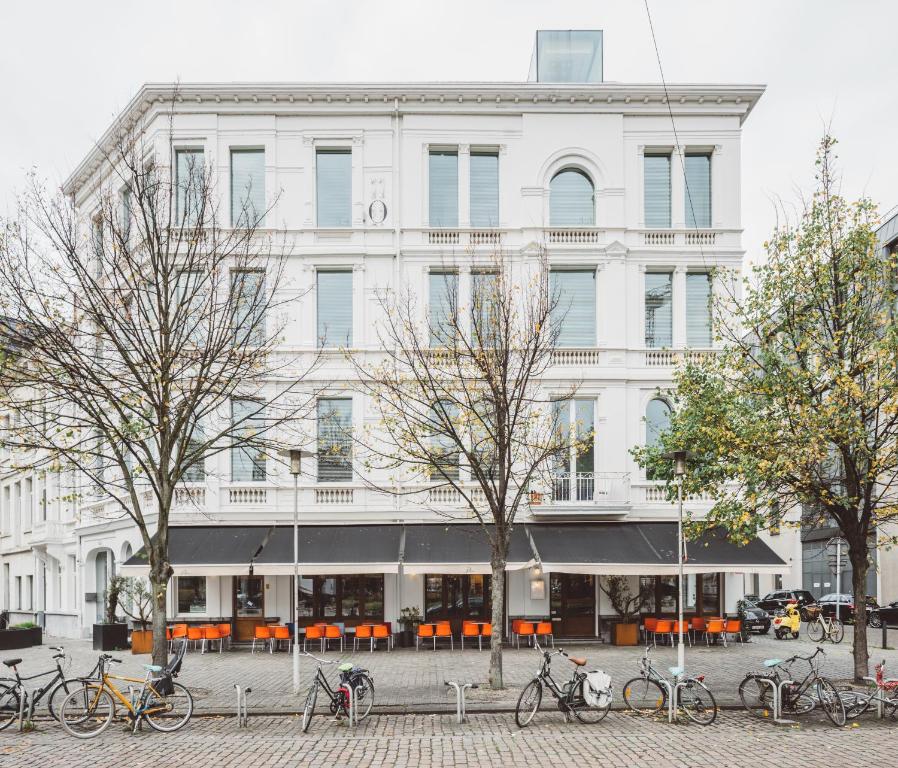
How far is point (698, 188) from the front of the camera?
2650cm

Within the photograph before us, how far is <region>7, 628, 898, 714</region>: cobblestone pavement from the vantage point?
1555 centimetres

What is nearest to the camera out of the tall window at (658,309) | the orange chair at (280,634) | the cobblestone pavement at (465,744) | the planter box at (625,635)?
the cobblestone pavement at (465,744)

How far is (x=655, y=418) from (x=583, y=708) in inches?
514

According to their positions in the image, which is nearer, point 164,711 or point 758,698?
point 164,711

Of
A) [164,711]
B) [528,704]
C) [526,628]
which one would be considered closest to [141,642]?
[526,628]

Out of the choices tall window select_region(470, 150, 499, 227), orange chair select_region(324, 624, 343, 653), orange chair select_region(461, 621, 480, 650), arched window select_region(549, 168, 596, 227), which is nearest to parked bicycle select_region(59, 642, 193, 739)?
orange chair select_region(324, 624, 343, 653)

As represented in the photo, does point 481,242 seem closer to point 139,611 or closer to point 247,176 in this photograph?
point 247,176

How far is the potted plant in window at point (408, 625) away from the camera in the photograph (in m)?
24.5

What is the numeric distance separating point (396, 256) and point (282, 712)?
14.1 meters

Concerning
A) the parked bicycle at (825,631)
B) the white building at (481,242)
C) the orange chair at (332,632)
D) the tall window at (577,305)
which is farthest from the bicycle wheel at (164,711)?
the parked bicycle at (825,631)

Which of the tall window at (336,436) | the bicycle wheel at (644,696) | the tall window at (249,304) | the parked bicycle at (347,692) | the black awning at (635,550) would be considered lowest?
the bicycle wheel at (644,696)

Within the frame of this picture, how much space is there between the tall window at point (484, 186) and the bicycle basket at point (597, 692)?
15.5m

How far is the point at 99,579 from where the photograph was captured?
31.0 metres

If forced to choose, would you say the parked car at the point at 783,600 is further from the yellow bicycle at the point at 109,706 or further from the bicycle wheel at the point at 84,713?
the bicycle wheel at the point at 84,713
